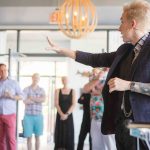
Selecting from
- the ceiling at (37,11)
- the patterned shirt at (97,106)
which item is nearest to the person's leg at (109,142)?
the patterned shirt at (97,106)

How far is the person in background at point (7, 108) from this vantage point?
5.15m

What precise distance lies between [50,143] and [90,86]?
352 cm

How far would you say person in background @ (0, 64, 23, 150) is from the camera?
515 centimetres

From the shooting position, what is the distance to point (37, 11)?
6512 millimetres

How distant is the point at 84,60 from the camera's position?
7.23ft

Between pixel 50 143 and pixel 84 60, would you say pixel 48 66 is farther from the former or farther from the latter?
pixel 84 60

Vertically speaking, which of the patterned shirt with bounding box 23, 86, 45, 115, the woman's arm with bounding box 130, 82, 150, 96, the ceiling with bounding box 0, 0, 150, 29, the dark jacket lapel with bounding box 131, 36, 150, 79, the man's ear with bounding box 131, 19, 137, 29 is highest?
the ceiling with bounding box 0, 0, 150, 29

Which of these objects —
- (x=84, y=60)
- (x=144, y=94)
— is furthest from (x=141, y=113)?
(x=84, y=60)

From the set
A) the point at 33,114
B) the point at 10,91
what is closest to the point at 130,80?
the point at 10,91

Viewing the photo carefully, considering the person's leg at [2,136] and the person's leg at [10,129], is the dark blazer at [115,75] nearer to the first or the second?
the person's leg at [10,129]

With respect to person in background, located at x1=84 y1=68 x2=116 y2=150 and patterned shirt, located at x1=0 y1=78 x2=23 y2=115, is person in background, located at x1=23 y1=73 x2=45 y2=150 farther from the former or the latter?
person in background, located at x1=84 y1=68 x2=116 y2=150

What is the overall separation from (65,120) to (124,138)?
3812 millimetres

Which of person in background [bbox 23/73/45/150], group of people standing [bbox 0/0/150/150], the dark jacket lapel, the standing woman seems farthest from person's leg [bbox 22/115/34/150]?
the dark jacket lapel

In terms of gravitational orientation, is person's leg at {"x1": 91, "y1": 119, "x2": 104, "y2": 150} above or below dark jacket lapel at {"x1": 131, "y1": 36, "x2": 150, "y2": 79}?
below
